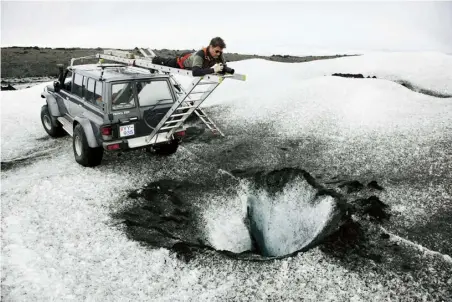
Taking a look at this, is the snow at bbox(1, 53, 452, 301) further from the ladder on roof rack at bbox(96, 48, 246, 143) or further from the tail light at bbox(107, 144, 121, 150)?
the ladder on roof rack at bbox(96, 48, 246, 143)

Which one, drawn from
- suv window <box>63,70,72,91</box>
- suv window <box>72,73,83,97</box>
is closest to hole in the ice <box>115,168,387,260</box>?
suv window <box>72,73,83,97</box>

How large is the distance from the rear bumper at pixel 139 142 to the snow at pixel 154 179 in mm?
887

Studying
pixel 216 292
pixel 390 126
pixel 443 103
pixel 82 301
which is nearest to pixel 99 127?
pixel 82 301

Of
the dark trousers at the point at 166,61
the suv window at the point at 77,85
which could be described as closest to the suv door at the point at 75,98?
the suv window at the point at 77,85

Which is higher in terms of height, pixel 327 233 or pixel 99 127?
pixel 99 127

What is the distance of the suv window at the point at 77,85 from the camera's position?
30.6 ft

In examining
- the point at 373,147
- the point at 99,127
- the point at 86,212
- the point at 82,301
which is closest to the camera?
the point at 82,301

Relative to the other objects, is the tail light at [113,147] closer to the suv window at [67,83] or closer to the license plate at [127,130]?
the license plate at [127,130]

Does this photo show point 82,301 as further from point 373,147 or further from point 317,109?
point 317,109

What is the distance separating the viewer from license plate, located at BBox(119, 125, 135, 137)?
797 centimetres

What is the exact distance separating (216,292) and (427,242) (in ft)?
13.6

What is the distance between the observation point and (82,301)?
Result: 15.4 ft

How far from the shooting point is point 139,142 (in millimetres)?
8250

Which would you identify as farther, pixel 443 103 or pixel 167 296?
pixel 443 103
